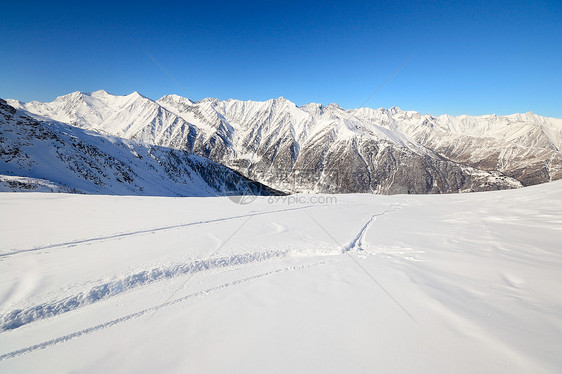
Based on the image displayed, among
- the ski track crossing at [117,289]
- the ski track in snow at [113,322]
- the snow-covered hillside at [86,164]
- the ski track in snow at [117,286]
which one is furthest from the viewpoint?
the snow-covered hillside at [86,164]

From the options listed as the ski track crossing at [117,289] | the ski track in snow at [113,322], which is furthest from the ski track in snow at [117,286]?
the ski track in snow at [113,322]

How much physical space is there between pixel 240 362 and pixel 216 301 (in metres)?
1.65

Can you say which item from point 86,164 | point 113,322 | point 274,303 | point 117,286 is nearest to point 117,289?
point 117,286

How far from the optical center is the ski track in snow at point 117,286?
364 centimetres

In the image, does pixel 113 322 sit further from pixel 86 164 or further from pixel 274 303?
pixel 86 164

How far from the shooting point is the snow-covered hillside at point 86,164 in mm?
40009

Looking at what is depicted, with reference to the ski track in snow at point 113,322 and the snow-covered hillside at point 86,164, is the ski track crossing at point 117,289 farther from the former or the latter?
the snow-covered hillside at point 86,164

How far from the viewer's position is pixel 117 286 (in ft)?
15.5

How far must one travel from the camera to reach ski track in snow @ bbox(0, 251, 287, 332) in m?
3.64

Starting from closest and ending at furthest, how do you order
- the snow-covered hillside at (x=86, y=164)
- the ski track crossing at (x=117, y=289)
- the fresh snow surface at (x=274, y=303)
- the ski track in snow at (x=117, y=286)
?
the fresh snow surface at (x=274, y=303) < the ski track crossing at (x=117, y=289) < the ski track in snow at (x=117, y=286) < the snow-covered hillside at (x=86, y=164)

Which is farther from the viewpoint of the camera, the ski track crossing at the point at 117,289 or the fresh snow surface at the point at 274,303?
the ski track crossing at the point at 117,289

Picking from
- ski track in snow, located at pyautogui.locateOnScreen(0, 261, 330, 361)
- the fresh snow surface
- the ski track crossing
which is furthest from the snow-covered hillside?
ski track in snow, located at pyautogui.locateOnScreen(0, 261, 330, 361)

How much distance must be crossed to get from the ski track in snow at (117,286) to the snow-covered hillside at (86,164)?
127ft

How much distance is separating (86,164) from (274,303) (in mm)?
72732
